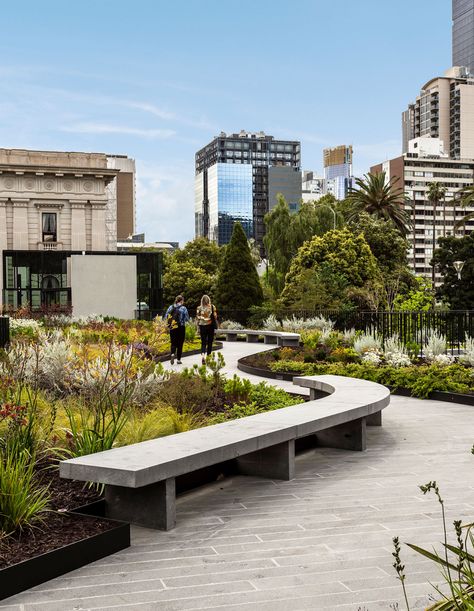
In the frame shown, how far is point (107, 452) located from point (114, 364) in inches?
126

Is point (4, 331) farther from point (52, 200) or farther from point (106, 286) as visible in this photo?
point (52, 200)

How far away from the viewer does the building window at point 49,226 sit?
6506 centimetres

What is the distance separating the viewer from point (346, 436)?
8.78 metres

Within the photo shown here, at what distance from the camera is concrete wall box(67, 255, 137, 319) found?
1412 inches

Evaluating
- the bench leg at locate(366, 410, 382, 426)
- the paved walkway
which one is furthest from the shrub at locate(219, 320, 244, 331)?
the paved walkway

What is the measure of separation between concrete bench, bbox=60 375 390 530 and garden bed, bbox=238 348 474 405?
13.0 feet

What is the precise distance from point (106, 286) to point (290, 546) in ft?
106

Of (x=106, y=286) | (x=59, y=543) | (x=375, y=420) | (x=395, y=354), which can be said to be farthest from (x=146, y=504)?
(x=106, y=286)

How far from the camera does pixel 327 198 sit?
71.8 metres

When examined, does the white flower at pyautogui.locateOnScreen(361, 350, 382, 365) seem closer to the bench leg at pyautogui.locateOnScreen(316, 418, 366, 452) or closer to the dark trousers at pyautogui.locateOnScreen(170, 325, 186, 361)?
the dark trousers at pyautogui.locateOnScreen(170, 325, 186, 361)

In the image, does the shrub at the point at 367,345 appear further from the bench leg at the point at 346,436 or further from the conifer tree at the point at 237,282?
the conifer tree at the point at 237,282

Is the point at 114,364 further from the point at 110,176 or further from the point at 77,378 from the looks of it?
the point at 110,176

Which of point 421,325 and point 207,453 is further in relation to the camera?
point 421,325

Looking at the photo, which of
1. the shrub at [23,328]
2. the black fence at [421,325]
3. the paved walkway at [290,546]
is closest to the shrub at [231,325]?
the shrub at [23,328]
